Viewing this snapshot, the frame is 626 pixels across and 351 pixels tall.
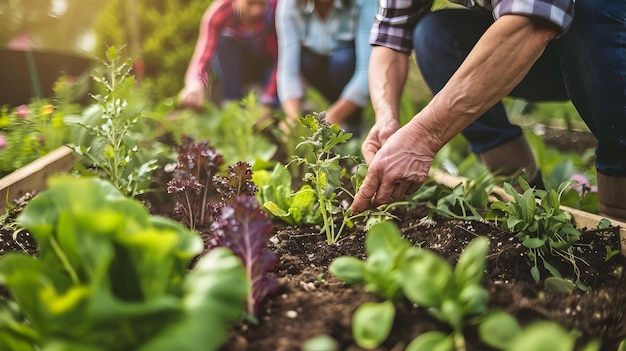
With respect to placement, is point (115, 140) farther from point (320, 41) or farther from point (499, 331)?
point (320, 41)

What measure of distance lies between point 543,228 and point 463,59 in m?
0.64

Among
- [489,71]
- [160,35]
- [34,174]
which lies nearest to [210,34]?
[160,35]

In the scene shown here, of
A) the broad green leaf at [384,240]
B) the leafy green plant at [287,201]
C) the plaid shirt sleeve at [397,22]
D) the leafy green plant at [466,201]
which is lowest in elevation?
the leafy green plant at [466,201]

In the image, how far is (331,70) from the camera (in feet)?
10.3

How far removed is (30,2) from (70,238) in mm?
3483

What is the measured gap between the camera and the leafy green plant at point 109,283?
2.35ft

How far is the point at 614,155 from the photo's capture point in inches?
59.3

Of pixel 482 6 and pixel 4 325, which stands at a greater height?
pixel 482 6

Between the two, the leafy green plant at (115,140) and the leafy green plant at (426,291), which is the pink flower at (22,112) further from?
the leafy green plant at (426,291)

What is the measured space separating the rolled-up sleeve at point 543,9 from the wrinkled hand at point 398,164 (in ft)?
1.10

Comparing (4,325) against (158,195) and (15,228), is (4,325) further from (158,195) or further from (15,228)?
(158,195)

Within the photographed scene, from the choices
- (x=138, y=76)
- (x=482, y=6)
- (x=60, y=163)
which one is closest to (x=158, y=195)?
(x=60, y=163)

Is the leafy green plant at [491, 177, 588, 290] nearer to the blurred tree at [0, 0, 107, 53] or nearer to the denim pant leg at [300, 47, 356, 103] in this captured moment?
Result: the denim pant leg at [300, 47, 356, 103]

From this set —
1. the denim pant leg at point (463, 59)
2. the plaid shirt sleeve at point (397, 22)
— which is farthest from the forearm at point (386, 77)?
the denim pant leg at point (463, 59)
